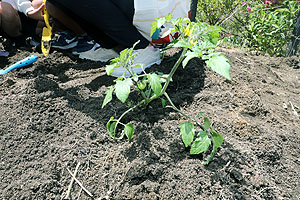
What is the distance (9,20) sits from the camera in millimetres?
2291

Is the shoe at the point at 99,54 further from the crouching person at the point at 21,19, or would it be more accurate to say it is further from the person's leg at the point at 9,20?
the person's leg at the point at 9,20

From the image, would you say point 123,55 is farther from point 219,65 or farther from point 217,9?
point 217,9

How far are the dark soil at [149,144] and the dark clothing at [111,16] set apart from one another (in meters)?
0.33

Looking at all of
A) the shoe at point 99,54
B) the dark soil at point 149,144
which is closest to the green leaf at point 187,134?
the dark soil at point 149,144

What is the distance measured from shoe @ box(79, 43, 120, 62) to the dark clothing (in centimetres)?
21

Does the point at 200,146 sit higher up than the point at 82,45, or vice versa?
the point at 200,146

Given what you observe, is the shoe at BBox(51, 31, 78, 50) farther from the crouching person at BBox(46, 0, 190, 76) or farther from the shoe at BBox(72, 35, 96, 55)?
the crouching person at BBox(46, 0, 190, 76)

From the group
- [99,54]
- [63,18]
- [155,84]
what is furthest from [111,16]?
[155,84]

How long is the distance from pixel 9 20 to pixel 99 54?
860 mm

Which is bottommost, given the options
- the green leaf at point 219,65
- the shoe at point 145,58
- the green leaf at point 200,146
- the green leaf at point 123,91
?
the shoe at point 145,58

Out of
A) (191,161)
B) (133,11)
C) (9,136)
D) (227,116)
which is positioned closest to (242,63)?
(227,116)

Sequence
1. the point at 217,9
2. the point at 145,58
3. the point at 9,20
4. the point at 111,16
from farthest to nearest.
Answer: the point at 217,9, the point at 9,20, the point at 145,58, the point at 111,16

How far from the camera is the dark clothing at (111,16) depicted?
1801 mm

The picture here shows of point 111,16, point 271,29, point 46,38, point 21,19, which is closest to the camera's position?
point 111,16
